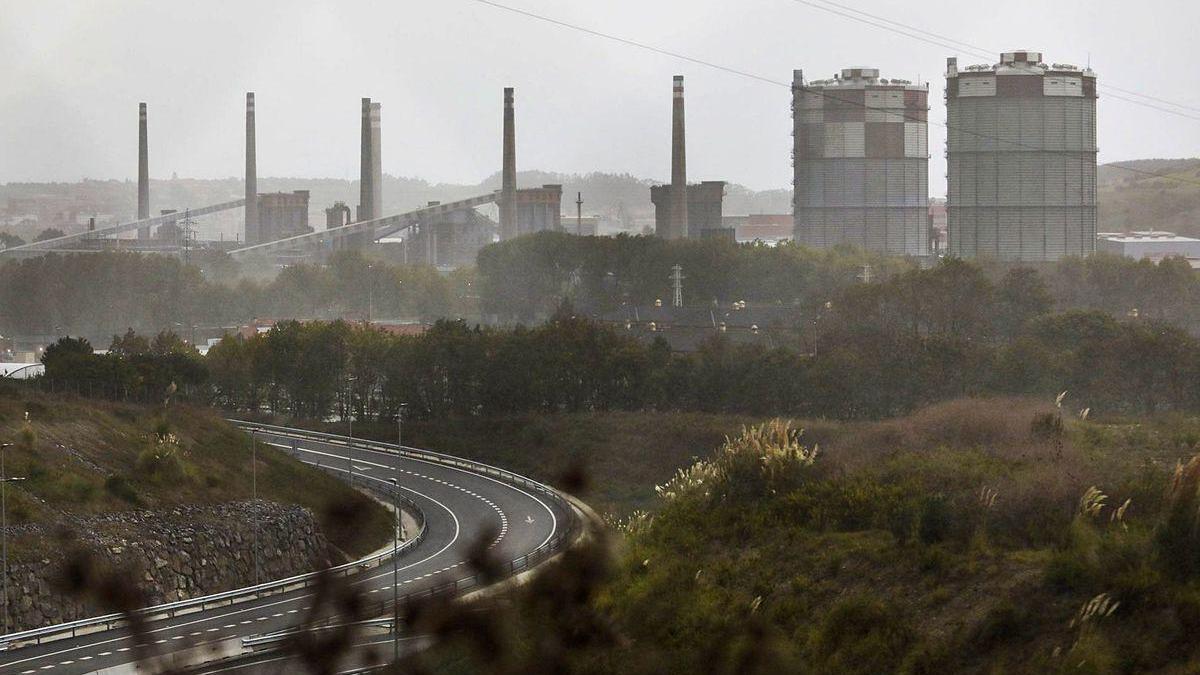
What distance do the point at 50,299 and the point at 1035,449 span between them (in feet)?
144

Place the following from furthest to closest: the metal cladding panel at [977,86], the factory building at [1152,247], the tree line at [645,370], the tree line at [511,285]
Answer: the factory building at [1152,247], the metal cladding panel at [977,86], the tree line at [511,285], the tree line at [645,370]

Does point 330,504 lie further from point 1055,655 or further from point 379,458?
point 1055,655

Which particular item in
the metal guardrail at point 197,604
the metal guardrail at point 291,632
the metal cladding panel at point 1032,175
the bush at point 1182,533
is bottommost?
the metal guardrail at point 197,604

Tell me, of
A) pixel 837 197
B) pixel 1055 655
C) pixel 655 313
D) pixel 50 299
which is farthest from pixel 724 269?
pixel 1055 655

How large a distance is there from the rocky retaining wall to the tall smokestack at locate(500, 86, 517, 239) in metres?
41.4

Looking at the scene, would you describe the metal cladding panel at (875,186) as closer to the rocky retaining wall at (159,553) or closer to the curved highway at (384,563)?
the curved highway at (384,563)

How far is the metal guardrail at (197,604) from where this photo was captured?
47.7ft

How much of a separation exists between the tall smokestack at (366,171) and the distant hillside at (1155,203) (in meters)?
43.0

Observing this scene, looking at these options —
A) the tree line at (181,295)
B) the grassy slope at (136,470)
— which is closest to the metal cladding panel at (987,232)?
Result: the tree line at (181,295)

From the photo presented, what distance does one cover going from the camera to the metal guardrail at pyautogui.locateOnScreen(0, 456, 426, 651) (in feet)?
47.7

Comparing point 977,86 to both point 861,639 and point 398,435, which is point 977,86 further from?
point 861,639

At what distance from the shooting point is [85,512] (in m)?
18.2

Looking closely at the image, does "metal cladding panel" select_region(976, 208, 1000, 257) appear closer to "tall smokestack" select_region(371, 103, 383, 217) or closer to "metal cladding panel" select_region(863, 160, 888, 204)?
"metal cladding panel" select_region(863, 160, 888, 204)

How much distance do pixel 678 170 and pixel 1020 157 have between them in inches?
536
